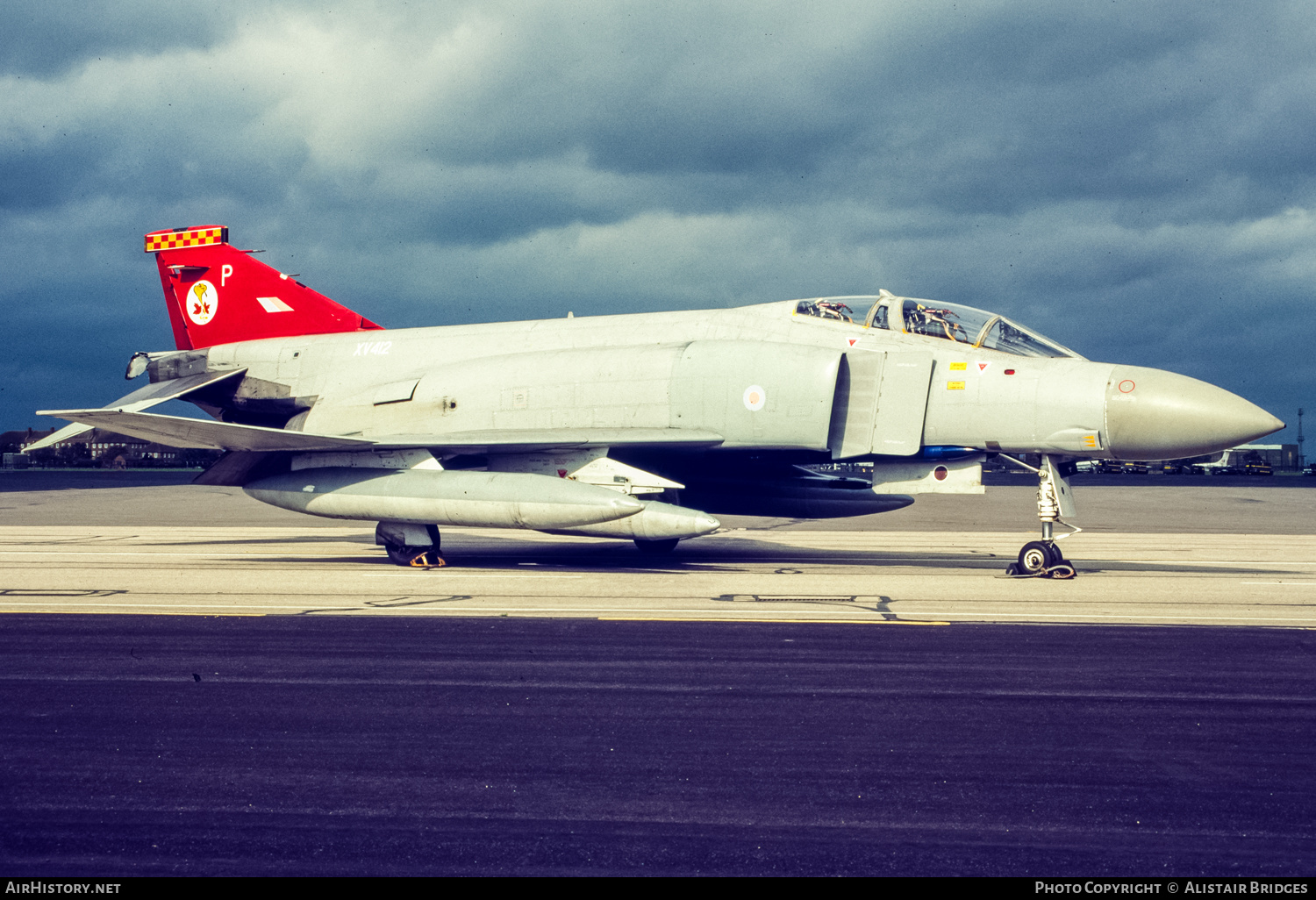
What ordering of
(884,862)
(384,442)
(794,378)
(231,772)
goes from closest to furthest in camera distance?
(884,862)
(231,772)
(794,378)
(384,442)

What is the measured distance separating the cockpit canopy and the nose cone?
3.22 ft

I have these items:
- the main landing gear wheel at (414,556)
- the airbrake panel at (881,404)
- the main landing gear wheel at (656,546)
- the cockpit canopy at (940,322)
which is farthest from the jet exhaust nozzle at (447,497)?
the cockpit canopy at (940,322)

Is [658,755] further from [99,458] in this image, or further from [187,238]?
[99,458]

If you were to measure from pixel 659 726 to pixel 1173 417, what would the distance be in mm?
8248

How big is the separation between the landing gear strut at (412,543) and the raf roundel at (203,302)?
238 inches

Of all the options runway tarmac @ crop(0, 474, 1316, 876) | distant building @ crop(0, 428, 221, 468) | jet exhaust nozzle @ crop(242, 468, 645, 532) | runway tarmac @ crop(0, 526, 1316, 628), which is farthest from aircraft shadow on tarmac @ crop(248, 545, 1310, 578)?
distant building @ crop(0, 428, 221, 468)

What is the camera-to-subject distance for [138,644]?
7844mm

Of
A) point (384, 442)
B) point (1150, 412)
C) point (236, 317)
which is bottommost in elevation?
point (384, 442)

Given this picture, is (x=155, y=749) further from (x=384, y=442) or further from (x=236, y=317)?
(x=236, y=317)

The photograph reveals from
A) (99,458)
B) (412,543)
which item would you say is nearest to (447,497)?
(412,543)

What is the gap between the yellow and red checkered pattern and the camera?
17.7 m

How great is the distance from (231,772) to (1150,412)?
10.1 m

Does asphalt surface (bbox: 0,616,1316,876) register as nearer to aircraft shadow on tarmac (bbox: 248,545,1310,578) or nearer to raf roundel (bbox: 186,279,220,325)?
aircraft shadow on tarmac (bbox: 248,545,1310,578)
